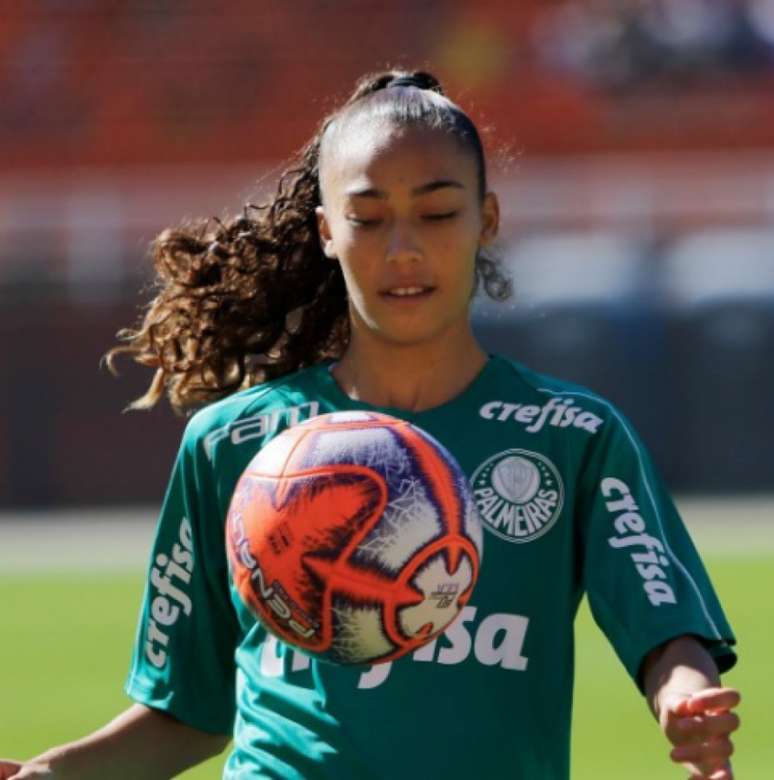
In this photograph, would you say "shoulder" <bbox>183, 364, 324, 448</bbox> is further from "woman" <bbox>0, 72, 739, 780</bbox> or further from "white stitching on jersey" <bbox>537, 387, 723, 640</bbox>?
"white stitching on jersey" <bbox>537, 387, 723, 640</bbox>

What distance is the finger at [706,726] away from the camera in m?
2.80

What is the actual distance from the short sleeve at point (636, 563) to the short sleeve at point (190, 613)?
0.68m

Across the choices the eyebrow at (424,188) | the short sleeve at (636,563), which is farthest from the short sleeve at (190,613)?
the short sleeve at (636,563)

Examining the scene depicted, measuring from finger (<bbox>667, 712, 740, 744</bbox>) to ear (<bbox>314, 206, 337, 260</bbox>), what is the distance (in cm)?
120

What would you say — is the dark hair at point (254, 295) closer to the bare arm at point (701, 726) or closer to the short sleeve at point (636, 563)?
the short sleeve at point (636, 563)

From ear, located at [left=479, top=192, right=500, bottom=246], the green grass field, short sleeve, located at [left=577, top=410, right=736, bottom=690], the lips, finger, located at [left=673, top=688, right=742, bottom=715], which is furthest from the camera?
the green grass field

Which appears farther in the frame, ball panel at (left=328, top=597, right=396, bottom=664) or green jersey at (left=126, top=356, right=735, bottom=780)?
green jersey at (left=126, top=356, right=735, bottom=780)

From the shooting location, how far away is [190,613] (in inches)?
142

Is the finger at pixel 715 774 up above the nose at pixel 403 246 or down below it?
below

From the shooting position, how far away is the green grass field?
7.66m

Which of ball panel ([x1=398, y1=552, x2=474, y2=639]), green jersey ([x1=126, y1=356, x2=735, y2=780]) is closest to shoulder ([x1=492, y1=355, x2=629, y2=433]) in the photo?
green jersey ([x1=126, y1=356, x2=735, y2=780])

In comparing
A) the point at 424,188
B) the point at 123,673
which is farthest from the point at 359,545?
the point at 123,673

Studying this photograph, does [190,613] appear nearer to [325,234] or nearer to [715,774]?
[325,234]

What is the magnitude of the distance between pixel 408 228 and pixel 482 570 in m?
0.58
